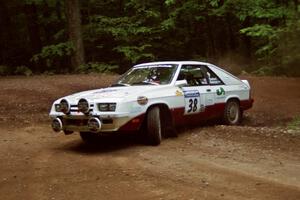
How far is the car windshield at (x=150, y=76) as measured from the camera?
1073 centimetres

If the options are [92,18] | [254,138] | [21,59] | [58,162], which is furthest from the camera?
[21,59]

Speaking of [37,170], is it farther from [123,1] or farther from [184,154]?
[123,1]

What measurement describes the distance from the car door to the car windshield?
10.7 inches

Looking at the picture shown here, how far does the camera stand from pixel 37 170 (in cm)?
802

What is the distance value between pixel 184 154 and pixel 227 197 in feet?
8.91

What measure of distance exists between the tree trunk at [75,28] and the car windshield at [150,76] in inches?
446

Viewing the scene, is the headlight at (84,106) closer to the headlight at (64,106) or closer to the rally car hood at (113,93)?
the rally car hood at (113,93)

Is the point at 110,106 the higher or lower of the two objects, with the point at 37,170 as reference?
higher

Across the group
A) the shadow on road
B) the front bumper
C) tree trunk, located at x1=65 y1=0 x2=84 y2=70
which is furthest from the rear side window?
tree trunk, located at x1=65 y1=0 x2=84 y2=70

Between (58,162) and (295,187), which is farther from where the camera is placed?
(58,162)

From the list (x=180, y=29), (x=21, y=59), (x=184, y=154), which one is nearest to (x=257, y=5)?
(x=180, y=29)

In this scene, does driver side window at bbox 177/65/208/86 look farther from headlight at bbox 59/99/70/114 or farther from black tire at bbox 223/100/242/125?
headlight at bbox 59/99/70/114

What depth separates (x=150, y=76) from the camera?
1093cm

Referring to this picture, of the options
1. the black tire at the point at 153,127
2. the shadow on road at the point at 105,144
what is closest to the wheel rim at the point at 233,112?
the shadow on road at the point at 105,144
